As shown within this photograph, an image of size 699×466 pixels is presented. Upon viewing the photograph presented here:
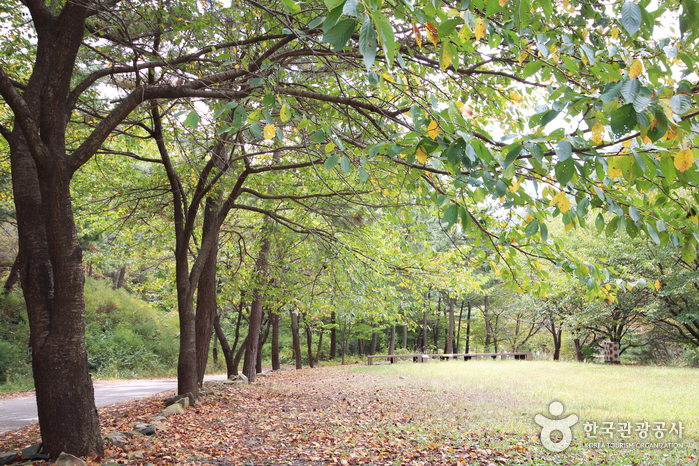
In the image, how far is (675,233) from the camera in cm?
215

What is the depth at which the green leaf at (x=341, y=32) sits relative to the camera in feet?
4.50

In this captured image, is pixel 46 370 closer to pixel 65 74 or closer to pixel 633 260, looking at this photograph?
pixel 65 74

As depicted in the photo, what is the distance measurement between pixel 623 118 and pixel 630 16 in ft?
1.44

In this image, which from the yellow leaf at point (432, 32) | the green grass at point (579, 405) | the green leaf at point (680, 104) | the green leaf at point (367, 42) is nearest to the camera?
the green leaf at point (367, 42)

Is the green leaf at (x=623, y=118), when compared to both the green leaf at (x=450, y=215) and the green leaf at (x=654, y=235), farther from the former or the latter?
the green leaf at (x=450, y=215)

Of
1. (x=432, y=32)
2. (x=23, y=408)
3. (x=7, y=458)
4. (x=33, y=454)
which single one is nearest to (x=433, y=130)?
(x=432, y=32)

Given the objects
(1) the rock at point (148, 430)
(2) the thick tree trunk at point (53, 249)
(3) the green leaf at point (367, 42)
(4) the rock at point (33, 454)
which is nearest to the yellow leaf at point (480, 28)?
(3) the green leaf at point (367, 42)

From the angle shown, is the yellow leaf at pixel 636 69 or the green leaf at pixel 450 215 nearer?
the yellow leaf at pixel 636 69

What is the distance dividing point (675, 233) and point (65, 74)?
557 centimetres

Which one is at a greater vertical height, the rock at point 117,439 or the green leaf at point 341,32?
the green leaf at point 341,32

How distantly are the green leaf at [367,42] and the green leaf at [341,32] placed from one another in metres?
0.07

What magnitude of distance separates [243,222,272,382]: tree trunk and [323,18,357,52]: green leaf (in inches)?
317

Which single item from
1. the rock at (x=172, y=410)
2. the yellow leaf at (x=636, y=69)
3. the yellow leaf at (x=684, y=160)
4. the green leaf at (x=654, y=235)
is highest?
the yellow leaf at (x=636, y=69)

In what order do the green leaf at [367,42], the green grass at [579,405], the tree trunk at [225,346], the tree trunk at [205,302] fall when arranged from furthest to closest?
1. the tree trunk at [225,346]
2. the tree trunk at [205,302]
3. the green grass at [579,405]
4. the green leaf at [367,42]
